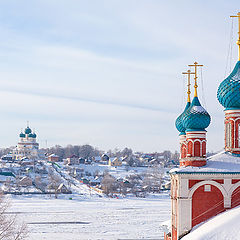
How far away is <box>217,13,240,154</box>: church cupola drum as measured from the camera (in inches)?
673

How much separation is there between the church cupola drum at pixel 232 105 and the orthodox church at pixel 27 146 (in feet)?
355

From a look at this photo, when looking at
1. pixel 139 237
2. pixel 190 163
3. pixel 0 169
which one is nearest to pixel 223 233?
pixel 190 163

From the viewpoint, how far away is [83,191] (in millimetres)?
77438

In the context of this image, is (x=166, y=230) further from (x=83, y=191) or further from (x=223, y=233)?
(x=83, y=191)

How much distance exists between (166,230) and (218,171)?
4.85 meters

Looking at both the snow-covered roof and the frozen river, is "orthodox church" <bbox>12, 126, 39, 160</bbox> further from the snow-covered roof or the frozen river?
the snow-covered roof

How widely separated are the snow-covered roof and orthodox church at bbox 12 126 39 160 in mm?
108922

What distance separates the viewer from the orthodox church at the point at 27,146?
125m

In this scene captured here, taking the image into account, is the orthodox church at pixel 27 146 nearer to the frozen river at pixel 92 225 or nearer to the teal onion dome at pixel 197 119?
the frozen river at pixel 92 225

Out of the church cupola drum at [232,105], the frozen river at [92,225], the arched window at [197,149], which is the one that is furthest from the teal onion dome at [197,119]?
the frozen river at [92,225]

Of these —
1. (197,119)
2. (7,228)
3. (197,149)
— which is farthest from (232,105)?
(7,228)

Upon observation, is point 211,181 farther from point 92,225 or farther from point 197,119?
point 92,225

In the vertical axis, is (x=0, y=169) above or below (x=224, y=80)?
below

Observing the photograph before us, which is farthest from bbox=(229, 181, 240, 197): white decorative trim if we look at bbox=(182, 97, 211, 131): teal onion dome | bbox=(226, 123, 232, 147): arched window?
bbox=(182, 97, 211, 131): teal onion dome
